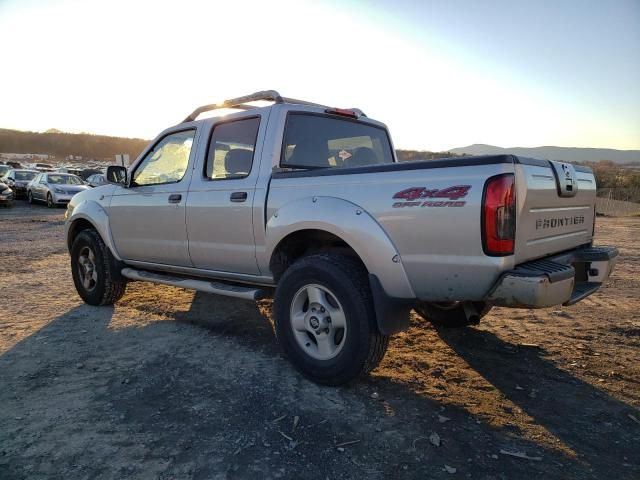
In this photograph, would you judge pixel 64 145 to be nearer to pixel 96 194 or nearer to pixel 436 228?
pixel 96 194

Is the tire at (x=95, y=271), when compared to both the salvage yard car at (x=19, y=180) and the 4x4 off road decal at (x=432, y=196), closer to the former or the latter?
the 4x4 off road decal at (x=432, y=196)

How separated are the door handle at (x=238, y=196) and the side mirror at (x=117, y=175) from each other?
1743 mm

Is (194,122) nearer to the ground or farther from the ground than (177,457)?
farther from the ground

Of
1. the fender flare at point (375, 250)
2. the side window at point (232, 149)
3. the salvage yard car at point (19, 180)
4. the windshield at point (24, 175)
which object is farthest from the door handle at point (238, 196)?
the windshield at point (24, 175)

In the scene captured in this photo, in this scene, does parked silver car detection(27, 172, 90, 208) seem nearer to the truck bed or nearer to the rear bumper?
the truck bed

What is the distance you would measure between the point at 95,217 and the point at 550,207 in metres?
4.61

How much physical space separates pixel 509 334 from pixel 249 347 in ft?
8.09

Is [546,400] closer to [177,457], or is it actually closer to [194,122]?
[177,457]

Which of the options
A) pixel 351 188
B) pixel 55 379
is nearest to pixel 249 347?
pixel 55 379

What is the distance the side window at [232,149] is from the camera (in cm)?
384

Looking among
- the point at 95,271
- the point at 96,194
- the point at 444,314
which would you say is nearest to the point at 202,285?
the point at 95,271

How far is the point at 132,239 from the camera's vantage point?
15.6 feet

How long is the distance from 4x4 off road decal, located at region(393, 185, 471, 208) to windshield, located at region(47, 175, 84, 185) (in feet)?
71.2

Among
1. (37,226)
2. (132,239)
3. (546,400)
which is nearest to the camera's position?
(546,400)
